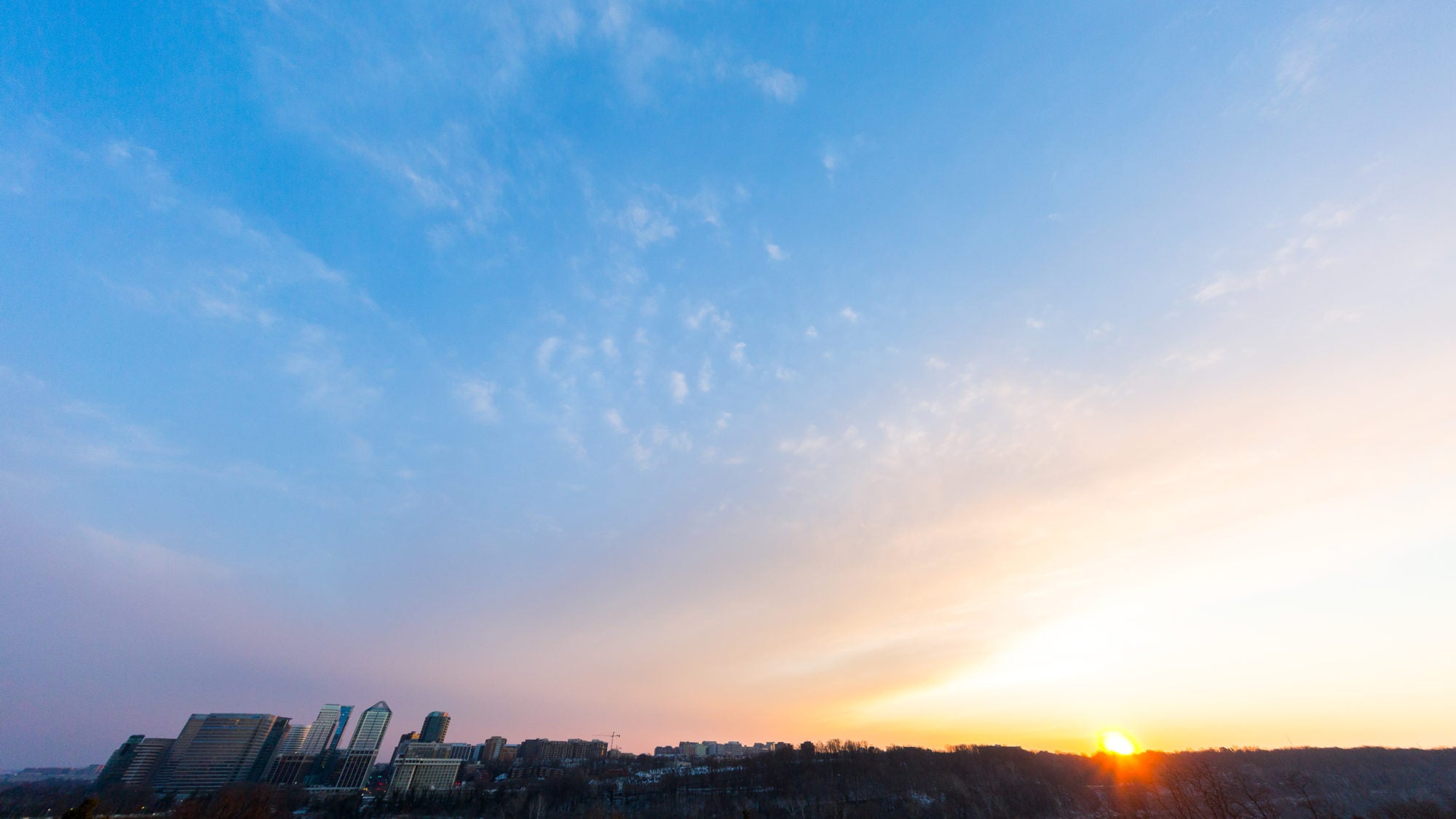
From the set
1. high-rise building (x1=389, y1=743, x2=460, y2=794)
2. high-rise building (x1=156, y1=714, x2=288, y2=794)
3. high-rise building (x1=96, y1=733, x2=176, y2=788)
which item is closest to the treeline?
high-rise building (x1=96, y1=733, x2=176, y2=788)

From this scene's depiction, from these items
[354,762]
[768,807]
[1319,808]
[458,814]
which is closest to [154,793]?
[354,762]

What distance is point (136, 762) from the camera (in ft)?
557

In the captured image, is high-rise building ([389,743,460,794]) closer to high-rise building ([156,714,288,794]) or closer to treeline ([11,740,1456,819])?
treeline ([11,740,1456,819])

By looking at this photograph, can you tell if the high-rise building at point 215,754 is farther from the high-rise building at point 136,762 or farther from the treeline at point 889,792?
the treeline at point 889,792

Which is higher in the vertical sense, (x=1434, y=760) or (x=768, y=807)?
(x=1434, y=760)

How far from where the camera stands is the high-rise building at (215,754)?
17050 cm

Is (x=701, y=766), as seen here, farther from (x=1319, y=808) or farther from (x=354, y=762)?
(x=1319, y=808)

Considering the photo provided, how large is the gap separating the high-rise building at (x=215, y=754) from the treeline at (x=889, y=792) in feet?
75.7

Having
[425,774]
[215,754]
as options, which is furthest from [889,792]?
[215,754]

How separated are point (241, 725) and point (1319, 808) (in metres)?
280

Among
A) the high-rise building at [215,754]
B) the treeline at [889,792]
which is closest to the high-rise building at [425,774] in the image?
the treeline at [889,792]

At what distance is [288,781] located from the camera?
568 feet

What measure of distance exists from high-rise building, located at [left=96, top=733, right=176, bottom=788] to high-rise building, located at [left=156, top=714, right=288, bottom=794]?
344 cm

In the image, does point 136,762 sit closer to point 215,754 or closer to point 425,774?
point 215,754
